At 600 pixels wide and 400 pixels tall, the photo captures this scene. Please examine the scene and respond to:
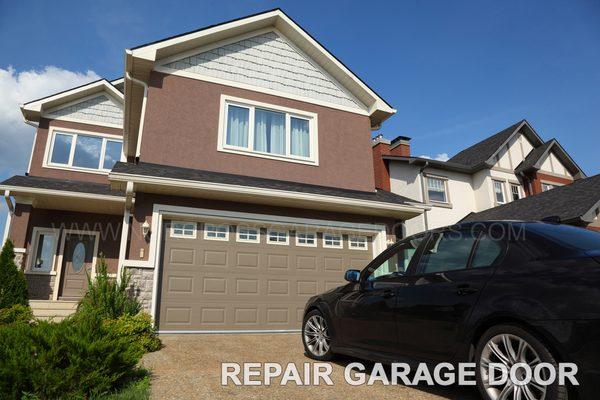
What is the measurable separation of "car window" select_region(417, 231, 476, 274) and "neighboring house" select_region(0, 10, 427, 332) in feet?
16.8

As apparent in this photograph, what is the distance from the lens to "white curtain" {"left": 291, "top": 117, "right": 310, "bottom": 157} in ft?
35.7


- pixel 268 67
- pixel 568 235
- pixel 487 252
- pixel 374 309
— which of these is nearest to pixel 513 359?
pixel 487 252

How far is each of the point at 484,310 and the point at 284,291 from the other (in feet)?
20.8

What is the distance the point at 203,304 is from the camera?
8320mm

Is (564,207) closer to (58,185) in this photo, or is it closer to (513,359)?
(513,359)

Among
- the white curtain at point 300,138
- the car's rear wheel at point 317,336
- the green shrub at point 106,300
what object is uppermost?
the white curtain at point 300,138

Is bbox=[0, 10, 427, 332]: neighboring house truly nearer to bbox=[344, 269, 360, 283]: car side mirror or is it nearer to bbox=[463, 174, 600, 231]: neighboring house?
bbox=[344, 269, 360, 283]: car side mirror

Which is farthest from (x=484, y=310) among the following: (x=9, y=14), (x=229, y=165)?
(x=9, y=14)

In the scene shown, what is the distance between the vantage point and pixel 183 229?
8.61 m

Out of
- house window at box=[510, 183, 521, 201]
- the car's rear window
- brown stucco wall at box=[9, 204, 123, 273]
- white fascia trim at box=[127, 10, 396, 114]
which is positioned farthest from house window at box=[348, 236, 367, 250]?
house window at box=[510, 183, 521, 201]

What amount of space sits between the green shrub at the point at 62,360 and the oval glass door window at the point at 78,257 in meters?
9.95

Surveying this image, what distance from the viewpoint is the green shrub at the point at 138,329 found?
6.13 meters

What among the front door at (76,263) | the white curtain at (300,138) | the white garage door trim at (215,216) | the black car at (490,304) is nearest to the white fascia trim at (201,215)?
the white garage door trim at (215,216)

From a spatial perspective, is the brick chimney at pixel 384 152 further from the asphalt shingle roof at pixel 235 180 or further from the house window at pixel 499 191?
the asphalt shingle roof at pixel 235 180
